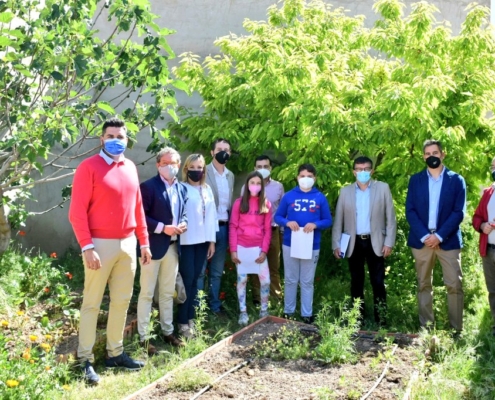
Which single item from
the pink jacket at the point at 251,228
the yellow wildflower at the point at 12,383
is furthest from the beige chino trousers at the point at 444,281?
the yellow wildflower at the point at 12,383

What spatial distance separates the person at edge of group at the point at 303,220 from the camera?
7160 mm

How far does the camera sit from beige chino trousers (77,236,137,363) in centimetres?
534

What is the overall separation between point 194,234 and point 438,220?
8.38ft

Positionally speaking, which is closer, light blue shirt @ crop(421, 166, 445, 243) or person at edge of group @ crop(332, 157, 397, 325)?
light blue shirt @ crop(421, 166, 445, 243)

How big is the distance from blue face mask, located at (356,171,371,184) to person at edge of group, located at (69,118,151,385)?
2.63 meters

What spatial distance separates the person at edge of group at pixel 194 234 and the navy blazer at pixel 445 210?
84.8 inches

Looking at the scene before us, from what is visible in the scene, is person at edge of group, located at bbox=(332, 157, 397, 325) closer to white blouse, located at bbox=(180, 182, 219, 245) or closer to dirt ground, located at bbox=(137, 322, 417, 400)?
dirt ground, located at bbox=(137, 322, 417, 400)

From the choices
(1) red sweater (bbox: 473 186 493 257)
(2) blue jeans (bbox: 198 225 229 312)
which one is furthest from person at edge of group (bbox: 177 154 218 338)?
(1) red sweater (bbox: 473 186 493 257)

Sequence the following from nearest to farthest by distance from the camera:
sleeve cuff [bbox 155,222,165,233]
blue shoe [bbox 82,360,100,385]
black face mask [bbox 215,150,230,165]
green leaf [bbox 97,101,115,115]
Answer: green leaf [bbox 97,101,115,115], blue shoe [bbox 82,360,100,385], sleeve cuff [bbox 155,222,165,233], black face mask [bbox 215,150,230,165]

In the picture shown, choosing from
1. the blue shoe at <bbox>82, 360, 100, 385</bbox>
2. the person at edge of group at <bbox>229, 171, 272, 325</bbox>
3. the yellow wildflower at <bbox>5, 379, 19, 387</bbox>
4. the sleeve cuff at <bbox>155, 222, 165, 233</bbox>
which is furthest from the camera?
the person at edge of group at <bbox>229, 171, 272, 325</bbox>

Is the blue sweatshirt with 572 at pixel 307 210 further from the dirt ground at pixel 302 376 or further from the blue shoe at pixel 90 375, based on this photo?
the blue shoe at pixel 90 375

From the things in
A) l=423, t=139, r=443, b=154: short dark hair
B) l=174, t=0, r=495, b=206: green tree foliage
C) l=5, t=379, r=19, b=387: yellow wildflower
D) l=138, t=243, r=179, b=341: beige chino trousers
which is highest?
l=174, t=0, r=495, b=206: green tree foliage

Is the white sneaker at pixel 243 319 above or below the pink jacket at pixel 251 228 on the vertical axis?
below

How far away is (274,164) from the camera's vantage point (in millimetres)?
9305
